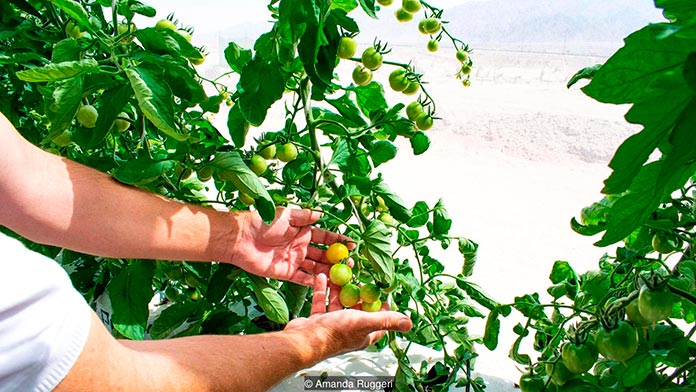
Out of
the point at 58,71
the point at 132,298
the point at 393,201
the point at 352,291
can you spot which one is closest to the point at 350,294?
the point at 352,291

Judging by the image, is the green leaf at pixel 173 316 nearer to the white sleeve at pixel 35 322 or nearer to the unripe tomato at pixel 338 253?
the unripe tomato at pixel 338 253

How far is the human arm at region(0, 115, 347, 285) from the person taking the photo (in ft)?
2.44

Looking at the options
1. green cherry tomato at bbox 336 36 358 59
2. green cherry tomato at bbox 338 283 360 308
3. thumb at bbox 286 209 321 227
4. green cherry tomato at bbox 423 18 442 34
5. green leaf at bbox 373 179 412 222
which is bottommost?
green cherry tomato at bbox 338 283 360 308

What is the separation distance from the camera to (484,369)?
104cm

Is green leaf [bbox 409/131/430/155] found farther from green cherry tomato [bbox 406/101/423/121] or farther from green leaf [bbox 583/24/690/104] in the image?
green leaf [bbox 583/24/690/104]

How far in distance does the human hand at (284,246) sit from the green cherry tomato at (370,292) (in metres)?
0.12

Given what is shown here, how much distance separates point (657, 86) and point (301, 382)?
2.69 ft

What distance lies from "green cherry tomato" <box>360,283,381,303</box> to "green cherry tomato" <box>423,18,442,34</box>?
0.42 meters

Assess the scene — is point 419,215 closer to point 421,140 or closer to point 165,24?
point 421,140

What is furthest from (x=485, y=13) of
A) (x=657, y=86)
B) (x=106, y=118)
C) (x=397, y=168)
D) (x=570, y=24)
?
(x=657, y=86)

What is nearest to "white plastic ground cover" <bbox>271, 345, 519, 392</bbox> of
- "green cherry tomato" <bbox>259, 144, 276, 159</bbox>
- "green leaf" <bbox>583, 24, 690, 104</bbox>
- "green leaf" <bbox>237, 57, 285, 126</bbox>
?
"green cherry tomato" <bbox>259, 144, 276, 159</bbox>

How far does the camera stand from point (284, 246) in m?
0.91

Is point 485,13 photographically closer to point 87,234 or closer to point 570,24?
point 570,24

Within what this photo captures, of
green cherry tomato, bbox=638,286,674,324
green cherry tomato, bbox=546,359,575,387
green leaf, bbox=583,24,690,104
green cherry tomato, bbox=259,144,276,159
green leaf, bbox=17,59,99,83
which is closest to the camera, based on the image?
green leaf, bbox=583,24,690,104
